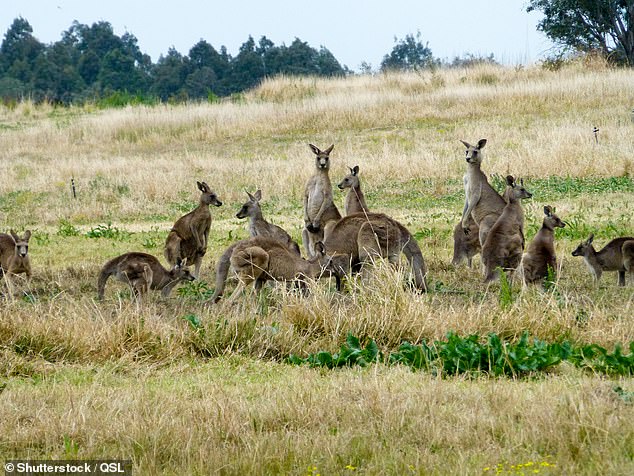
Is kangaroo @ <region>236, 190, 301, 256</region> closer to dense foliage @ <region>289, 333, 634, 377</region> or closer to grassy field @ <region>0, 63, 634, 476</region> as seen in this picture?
grassy field @ <region>0, 63, 634, 476</region>

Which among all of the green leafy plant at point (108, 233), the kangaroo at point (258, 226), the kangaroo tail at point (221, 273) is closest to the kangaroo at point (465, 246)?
the kangaroo at point (258, 226)

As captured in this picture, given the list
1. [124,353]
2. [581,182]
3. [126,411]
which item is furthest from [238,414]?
[581,182]

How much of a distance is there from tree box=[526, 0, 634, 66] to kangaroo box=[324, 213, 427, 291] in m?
35.8

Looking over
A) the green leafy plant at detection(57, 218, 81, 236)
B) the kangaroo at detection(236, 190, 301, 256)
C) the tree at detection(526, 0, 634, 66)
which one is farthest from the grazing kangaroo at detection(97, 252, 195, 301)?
the tree at detection(526, 0, 634, 66)

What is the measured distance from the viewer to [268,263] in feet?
34.3

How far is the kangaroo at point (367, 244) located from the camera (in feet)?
35.3

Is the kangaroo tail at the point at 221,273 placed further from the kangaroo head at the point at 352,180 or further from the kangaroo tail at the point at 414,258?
the kangaroo head at the point at 352,180

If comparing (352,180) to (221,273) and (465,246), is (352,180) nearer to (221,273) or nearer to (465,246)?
(465,246)

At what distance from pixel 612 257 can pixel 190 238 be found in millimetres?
5524

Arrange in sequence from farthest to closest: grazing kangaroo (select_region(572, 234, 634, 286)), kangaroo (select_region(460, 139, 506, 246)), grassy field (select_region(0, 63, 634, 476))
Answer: kangaroo (select_region(460, 139, 506, 246)) < grazing kangaroo (select_region(572, 234, 634, 286)) < grassy field (select_region(0, 63, 634, 476))

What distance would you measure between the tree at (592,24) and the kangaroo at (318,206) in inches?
1307

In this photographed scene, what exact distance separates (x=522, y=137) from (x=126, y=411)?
20.7 m

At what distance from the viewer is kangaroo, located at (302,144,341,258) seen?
13188mm

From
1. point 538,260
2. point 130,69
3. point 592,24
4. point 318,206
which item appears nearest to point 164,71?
point 130,69
